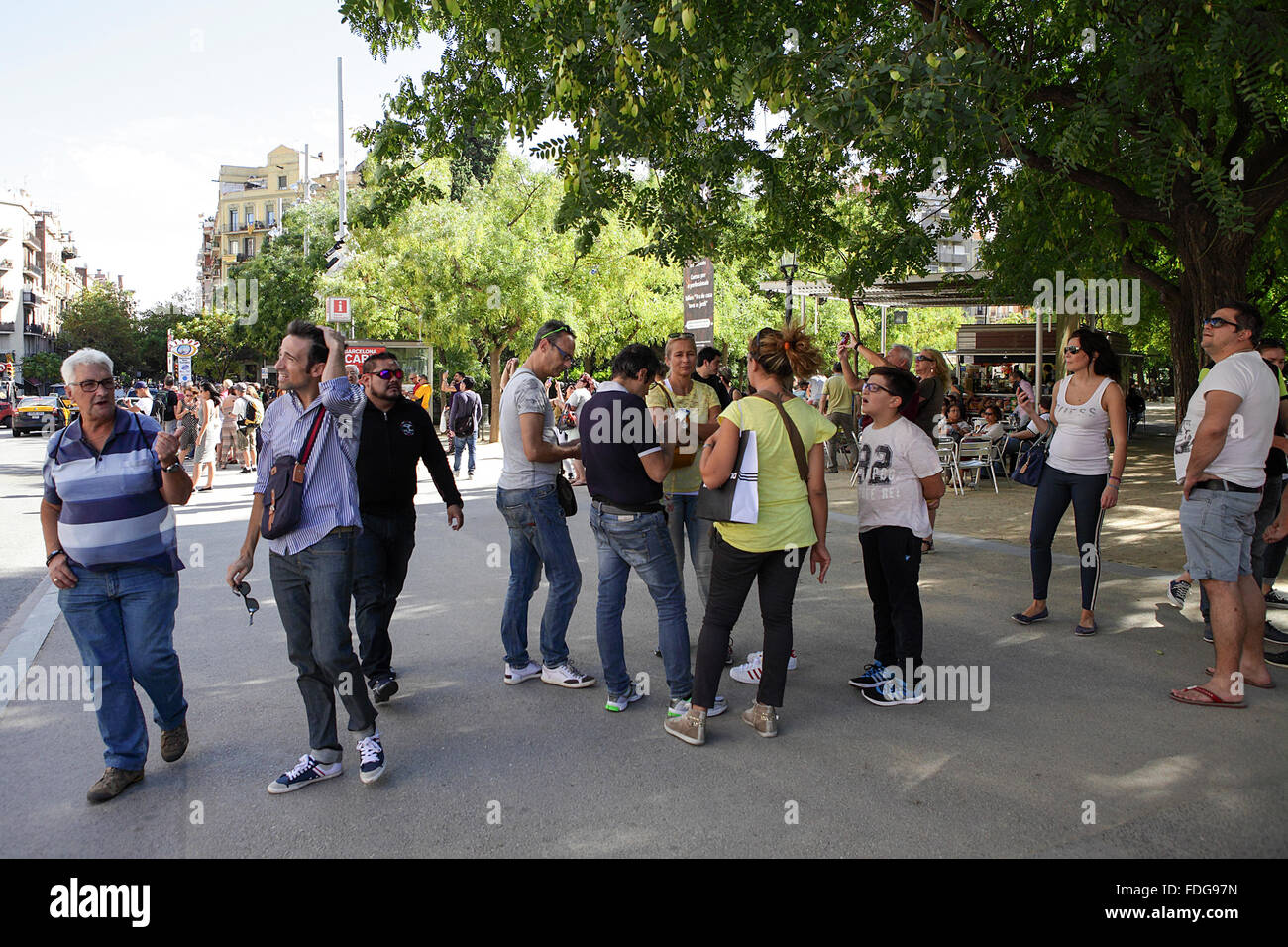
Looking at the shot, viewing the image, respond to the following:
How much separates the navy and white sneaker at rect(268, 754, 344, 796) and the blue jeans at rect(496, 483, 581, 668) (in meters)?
1.43

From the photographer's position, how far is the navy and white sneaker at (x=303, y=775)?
152 inches

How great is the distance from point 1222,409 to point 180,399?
19.8 metres

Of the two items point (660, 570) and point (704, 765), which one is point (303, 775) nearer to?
point (704, 765)

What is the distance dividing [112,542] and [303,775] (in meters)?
1.21

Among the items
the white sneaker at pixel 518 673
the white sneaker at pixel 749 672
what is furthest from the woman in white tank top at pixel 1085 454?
the white sneaker at pixel 518 673

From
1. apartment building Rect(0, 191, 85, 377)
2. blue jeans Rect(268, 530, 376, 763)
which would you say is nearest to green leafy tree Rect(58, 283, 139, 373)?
apartment building Rect(0, 191, 85, 377)

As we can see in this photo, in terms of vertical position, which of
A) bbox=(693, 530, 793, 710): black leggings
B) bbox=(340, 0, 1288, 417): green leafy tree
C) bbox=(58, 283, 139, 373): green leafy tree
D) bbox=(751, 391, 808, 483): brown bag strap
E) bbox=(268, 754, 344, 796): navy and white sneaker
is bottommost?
bbox=(268, 754, 344, 796): navy and white sneaker

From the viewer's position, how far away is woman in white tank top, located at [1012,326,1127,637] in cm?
609

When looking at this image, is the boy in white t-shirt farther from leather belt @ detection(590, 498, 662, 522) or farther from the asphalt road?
leather belt @ detection(590, 498, 662, 522)

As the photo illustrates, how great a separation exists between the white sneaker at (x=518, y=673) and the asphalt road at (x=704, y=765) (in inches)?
4.4

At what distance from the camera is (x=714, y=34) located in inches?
325

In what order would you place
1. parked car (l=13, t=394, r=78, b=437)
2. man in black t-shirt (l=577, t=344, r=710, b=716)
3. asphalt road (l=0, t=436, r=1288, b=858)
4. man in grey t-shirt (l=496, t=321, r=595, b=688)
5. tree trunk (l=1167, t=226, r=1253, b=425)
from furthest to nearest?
parked car (l=13, t=394, r=78, b=437) < tree trunk (l=1167, t=226, r=1253, b=425) < man in grey t-shirt (l=496, t=321, r=595, b=688) < man in black t-shirt (l=577, t=344, r=710, b=716) < asphalt road (l=0, t=436, r=1288, b=858)

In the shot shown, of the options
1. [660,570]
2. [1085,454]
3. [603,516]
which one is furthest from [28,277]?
[1085,454]
